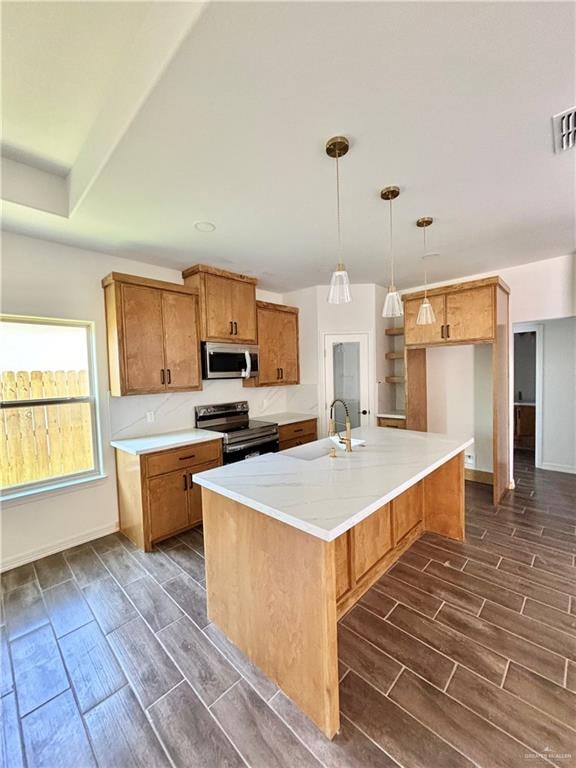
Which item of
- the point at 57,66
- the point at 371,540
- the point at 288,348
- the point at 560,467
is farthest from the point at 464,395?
the point at 57,66

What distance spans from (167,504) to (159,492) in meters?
0.15

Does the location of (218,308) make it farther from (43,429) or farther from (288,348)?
(43,429)

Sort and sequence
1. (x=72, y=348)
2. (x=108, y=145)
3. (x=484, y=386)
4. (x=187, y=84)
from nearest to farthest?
1. (x=187, y=84)
2. (x=108, y=145)
3. (x=72, y=348)
4. (x=484, y=386)

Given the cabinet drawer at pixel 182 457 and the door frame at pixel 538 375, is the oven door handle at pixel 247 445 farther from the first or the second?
the door frame at pixel 538 375

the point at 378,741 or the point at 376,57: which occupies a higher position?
the point at 376,57

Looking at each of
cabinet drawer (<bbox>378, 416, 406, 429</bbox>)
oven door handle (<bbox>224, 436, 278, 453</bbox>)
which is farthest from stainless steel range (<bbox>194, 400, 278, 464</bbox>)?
cabinet drawer (<bbox>378, 416, 406, 429</bbox>)

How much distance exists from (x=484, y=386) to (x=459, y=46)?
3.67 metres

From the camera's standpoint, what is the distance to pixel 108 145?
162 cm

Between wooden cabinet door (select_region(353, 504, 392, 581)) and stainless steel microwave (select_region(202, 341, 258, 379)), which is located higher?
stainless steel microwave (select_region(202, 341, 258, 379))

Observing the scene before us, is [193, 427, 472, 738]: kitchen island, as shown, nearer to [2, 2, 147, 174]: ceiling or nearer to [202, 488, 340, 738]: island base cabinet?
[202, 488, 340, 738]: island base cabinet

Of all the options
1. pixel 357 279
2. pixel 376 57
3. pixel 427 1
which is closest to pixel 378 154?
pixel 376 57

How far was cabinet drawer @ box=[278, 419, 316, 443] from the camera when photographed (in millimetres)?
4000

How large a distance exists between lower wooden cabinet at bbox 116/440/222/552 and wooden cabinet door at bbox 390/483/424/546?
5.54 ft

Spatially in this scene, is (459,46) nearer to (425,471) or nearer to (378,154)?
(378,154)
